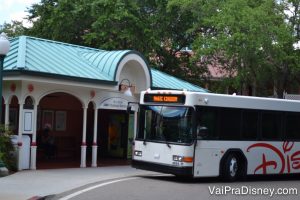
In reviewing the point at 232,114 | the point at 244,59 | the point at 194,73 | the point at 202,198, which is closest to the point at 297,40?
the point at 244,59

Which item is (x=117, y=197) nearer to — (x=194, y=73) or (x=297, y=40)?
(x=297, y=40)

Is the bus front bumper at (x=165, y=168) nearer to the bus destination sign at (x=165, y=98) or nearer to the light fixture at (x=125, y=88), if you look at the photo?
the bus destination sign at (x=165, y=98)

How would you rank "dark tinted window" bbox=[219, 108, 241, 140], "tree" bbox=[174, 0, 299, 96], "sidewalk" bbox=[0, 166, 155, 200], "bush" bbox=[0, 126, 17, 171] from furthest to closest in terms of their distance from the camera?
"tree" bbox=[174, 0, 299, 96], "bush" bbox=[0, 126, 17, 171], "dark tinted window" bbox=[219, 108, 241, 140], "sidewalk" bbox=[0, 166, 155, 200]

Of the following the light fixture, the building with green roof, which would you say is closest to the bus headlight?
the building with green roof

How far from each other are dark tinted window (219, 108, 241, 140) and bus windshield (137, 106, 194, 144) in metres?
1.46

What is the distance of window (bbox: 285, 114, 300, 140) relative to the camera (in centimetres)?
1925

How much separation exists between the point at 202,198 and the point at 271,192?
2779 millimetres

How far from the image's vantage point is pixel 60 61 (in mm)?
20359

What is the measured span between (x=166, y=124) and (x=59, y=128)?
10700mm

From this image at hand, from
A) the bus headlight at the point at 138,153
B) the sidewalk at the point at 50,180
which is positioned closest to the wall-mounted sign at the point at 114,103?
the sidewalk at the point at 50,180

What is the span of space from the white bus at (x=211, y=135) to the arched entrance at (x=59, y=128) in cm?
701

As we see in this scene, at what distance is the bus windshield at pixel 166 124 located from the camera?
16125 mm

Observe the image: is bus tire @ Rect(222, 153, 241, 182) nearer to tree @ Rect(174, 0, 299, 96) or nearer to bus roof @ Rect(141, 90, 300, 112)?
bus roof @ Rect(141, 90, 300, 112)

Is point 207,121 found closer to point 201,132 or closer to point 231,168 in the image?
point 201,132
